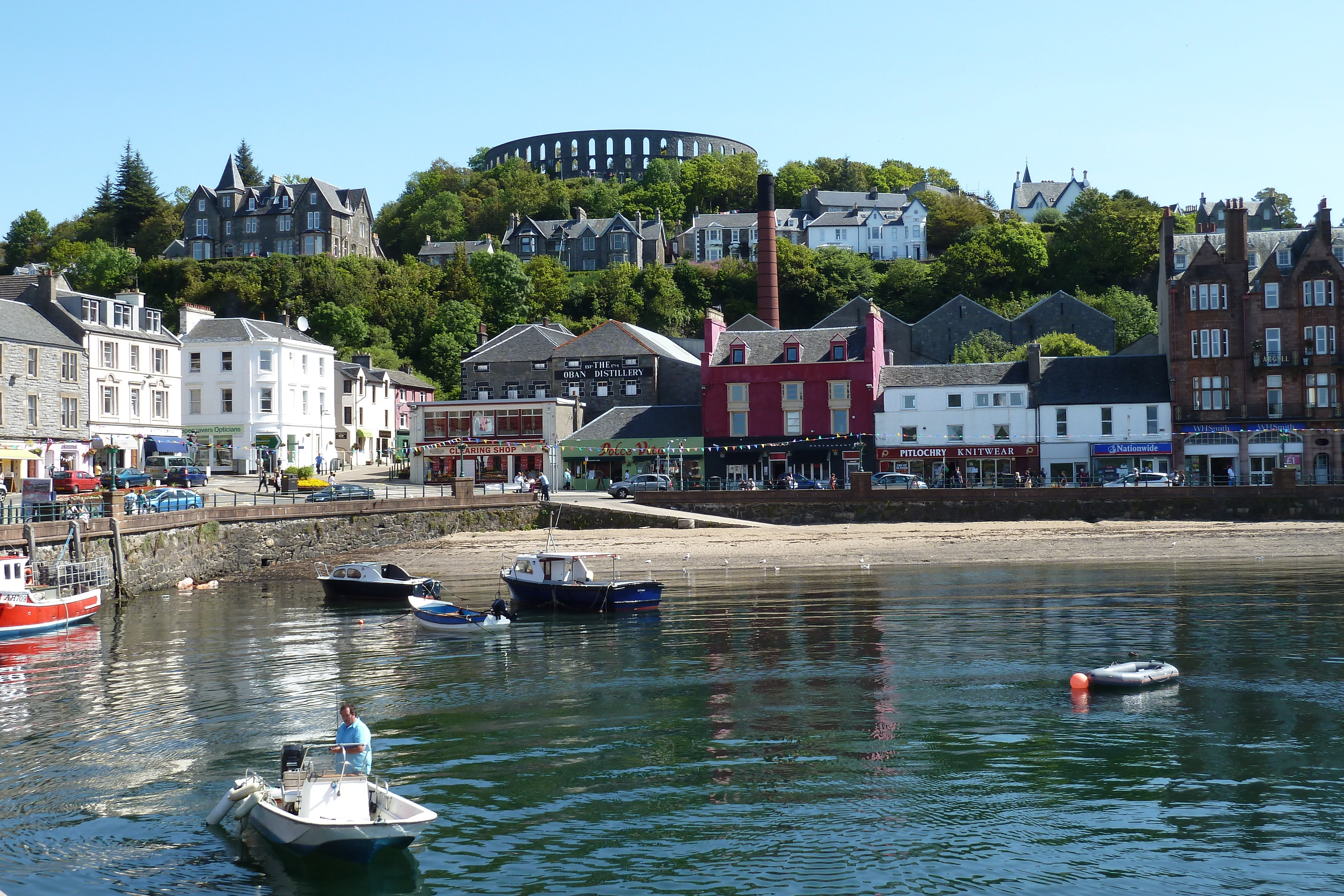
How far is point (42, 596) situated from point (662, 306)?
294 feet

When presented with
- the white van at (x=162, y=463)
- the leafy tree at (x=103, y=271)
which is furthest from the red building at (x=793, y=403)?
the leafy tree at (x=103, y=271)

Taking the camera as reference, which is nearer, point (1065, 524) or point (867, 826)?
point (867, 826)

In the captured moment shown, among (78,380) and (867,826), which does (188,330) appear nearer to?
(78,380)

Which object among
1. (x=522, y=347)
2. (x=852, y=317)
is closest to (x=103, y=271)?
(x=522, y=347)

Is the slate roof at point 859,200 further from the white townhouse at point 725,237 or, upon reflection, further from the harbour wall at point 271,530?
the harbour wall at point 271,530

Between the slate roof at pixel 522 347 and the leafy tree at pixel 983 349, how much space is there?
107 ft

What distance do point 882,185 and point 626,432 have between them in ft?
351

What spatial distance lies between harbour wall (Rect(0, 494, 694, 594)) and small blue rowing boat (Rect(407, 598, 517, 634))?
14.3 metres

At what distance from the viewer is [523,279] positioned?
4771 inches

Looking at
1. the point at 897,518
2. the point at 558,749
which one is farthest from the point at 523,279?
the point at 558,749

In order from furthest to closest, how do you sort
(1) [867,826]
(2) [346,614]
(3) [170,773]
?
1. (2) [346,614]
2. (3) [170,773]
3. (1) [867,826]

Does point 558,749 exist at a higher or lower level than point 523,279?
lower

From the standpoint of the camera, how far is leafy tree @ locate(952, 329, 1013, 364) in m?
93.5

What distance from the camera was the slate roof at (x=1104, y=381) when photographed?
2886 inches
